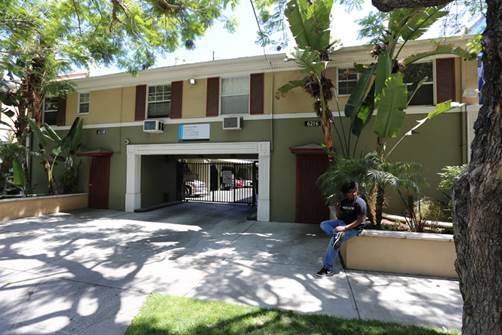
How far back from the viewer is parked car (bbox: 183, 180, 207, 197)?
646 inches

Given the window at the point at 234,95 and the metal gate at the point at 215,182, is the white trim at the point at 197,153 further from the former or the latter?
the metal gate at the point at 215,182

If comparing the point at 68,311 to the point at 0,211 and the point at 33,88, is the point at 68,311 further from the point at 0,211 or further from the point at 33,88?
the point at 33,88

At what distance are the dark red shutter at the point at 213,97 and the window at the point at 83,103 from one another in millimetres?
6082

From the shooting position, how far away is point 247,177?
2386 centimetres

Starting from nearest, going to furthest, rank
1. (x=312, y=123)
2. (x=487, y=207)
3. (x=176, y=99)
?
(x=487, y=207) < (x=312, y=123) < (x=176, y=99)

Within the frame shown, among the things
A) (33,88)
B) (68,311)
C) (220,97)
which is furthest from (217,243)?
(33,88)

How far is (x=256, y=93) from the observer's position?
9.69m

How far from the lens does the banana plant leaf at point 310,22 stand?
19.9 ft

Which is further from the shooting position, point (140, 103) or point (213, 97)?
point (140, 103)

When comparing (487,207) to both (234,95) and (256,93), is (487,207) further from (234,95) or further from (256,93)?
(234,95)

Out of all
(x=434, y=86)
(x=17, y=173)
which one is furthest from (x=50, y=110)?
(x=434, y=86)

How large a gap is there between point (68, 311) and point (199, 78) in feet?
29.1

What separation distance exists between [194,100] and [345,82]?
562 centimetres

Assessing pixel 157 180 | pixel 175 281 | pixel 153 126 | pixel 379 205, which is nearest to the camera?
pixel 175 281
